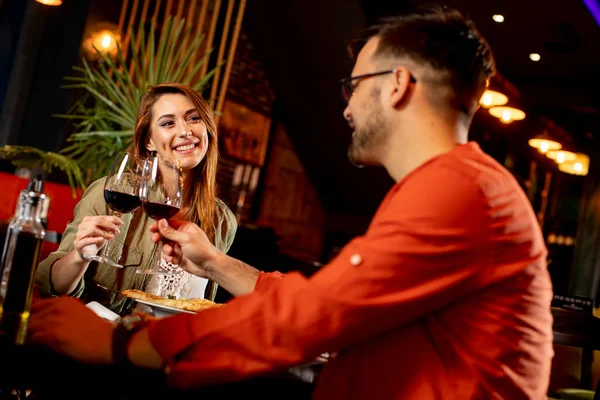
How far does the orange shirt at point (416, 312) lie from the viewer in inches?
39.4

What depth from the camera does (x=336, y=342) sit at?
1022 millimetres

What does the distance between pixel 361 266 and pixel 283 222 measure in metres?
Result: 8.05

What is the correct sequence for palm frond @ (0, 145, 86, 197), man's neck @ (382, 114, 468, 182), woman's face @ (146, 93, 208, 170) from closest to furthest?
man's neck @ (382, 114, 468, 182) < woman's face @ (146, 93, 208, 170) < palm frond @ (0, 145, 86, 197)

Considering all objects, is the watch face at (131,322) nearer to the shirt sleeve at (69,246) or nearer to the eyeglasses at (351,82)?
the eyeglasses at (351,82)

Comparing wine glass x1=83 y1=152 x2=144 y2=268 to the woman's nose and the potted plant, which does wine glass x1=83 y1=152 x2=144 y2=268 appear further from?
the potted plant

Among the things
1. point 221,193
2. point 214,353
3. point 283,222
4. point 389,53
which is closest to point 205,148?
point 389,53

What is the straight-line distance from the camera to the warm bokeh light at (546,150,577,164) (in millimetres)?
10234

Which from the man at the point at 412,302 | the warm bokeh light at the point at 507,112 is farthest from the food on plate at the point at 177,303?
the warm bokeh light at the point at 507,112

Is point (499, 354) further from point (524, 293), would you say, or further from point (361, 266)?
point (361, 266)

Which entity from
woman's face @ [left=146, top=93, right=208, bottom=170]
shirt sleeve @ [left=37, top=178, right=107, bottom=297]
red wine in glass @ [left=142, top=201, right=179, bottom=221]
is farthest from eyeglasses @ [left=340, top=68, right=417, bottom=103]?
woman's face @ [left=146, top=93, right=208, bottom=170]

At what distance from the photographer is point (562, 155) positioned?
10.3 m

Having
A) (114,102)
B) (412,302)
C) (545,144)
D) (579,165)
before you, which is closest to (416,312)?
(412,302)

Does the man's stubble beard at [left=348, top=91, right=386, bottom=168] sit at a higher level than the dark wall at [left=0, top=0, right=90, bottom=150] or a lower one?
lower

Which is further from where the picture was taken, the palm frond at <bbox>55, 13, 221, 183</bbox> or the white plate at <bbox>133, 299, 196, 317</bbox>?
the palm frond at <bbox>55, 13, 221, 183</bbox>
